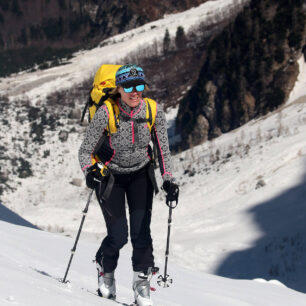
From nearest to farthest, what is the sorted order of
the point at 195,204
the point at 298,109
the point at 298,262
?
1. the point at 298,262
2. the point at 195,204
3. the point at 298,109

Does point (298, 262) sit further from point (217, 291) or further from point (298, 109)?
point (298, 109)

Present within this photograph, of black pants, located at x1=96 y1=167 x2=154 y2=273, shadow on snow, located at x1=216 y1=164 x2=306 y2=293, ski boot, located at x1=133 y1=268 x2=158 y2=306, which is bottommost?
ski boot, located at x1=133 y1=268 x2=158 y2=306

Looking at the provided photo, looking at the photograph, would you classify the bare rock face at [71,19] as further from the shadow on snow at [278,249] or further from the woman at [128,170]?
the woman at [128,170]

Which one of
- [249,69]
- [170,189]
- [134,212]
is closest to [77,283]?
[134,212]

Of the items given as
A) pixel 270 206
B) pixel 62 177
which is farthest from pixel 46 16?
pixel 270 206

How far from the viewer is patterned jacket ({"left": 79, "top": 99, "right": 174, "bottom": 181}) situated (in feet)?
16.3

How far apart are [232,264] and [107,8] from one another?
62723 millimetres

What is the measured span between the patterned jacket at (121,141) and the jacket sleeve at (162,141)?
12mm

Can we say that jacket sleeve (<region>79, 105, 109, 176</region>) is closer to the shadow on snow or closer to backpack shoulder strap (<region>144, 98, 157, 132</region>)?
backpack shoulder strap (<region>144, 98, 157, 132</region>)

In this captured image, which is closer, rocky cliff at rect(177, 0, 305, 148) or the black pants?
the black pants

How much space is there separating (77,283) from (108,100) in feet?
7.45

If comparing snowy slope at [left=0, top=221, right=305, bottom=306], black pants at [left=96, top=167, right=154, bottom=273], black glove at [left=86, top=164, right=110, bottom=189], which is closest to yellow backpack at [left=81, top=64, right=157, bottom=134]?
black glove at [left=86, top=164, right=110, bottom=189]

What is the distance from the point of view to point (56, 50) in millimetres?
66875

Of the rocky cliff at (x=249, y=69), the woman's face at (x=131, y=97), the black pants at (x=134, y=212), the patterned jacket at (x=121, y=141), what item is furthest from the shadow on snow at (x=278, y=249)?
the rocky cliff at (x=249, y=69)
